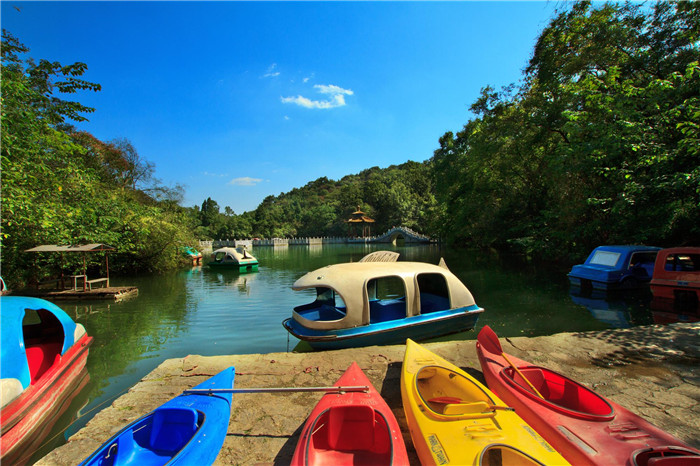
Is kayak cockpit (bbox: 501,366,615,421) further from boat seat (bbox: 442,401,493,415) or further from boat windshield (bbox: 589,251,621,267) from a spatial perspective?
boat windshield (bbox: 589,251,621,267)

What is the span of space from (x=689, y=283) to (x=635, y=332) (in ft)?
18.6

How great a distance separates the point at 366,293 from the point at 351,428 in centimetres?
347

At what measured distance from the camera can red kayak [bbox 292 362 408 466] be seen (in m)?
2.65

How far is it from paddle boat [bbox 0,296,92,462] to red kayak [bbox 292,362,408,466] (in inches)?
148

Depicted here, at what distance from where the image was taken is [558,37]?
17.6 meters

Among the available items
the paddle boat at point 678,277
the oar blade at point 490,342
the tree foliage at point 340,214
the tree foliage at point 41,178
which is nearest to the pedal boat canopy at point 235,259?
the tree foliage at point 41,178

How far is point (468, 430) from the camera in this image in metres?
2.66

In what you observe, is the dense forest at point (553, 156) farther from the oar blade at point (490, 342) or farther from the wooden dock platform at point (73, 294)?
the oar blade at point (490, 342)

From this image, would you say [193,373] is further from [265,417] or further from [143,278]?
[143,278]

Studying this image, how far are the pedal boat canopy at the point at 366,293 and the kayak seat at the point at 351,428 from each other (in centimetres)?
308

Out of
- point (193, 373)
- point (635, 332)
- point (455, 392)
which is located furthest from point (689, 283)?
point (193, 373)

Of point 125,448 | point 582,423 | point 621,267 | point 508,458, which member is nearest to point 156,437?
point 125,448

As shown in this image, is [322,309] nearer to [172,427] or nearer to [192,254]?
[172,427]

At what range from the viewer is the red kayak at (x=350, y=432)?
265cm
